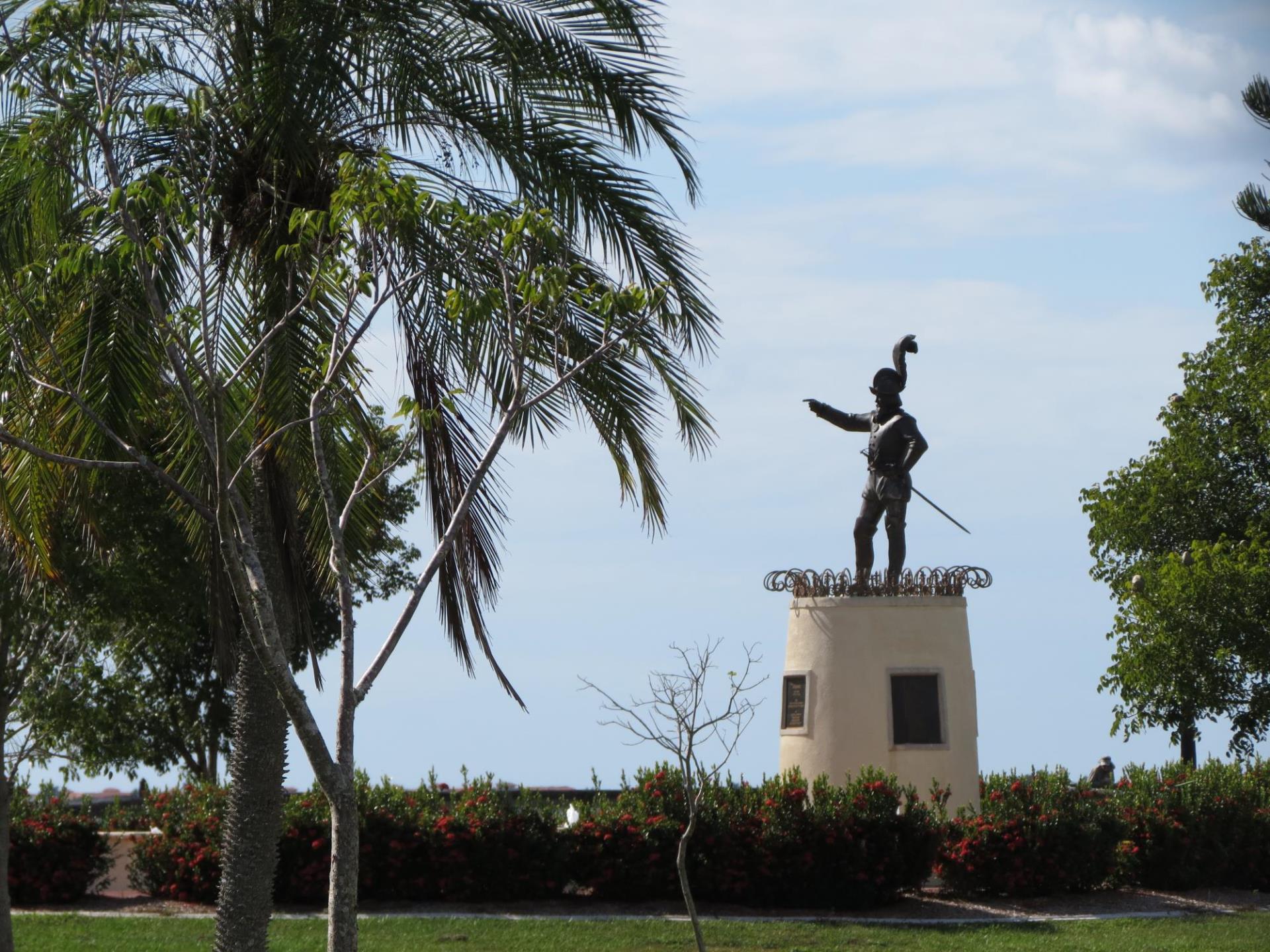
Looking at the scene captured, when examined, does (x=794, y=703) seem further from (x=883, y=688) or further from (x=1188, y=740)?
(x=1188, y=740)

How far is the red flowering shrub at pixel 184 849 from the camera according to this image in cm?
1489

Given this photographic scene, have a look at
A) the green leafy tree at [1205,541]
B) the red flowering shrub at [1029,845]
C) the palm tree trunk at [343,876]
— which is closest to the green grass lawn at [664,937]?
the red flowering shrub at [1029,845]

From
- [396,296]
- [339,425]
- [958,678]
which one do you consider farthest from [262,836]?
[958,678]

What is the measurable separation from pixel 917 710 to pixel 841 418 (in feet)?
11.2

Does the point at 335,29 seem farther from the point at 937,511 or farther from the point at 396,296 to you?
the point at 937,511

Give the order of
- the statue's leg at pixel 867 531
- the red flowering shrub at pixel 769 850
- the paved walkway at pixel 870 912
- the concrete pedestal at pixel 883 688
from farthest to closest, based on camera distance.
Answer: the statue's leg at pixel 867 531 < the concrete pedestal at pixel 883 688 < the red flowering shrub at pixel 769 850 < the paved walkway at pixel 870 912

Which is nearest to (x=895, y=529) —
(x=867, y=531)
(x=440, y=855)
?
(x=867, y=531)

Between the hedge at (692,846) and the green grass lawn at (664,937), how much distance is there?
92 cm

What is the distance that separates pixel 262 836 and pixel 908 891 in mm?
7159

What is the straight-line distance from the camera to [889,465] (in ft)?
53.3

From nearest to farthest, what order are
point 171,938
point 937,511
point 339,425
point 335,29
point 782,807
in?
1. point 335,29
2. point 339,425
3. point 171,938
4. point 782,807
5. point 937,511

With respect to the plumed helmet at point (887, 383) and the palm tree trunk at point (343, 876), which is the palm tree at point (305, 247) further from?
the plumed helmet at point (887, 383)

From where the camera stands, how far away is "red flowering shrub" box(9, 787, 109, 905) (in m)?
15.6

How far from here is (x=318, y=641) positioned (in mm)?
26250
